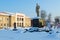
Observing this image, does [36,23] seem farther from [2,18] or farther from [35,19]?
[2,18]

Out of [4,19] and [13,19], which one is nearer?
[4,19]

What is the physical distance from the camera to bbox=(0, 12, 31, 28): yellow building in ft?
230

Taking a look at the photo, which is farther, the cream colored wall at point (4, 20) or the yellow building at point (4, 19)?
the yellow building at point (4, 19)

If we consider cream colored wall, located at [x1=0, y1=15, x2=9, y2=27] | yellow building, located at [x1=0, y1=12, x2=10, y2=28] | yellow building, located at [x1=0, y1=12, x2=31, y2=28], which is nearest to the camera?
cream colored wall, located at [x1=0, y1=15, x2=9, y2=27]

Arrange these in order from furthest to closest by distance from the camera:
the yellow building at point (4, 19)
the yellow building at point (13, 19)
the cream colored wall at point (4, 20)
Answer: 1. the yellow building at point (13, 19)
2. the yellow building at point (4, 19)
3. the cream colored wall at point (4, 20)

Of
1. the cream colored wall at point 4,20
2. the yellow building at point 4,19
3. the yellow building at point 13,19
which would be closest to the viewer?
the cream colored wall at point 4,20

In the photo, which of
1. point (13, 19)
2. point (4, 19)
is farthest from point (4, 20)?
point (13, 19)

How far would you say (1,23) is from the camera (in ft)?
227

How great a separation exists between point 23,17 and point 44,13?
40.8 feet

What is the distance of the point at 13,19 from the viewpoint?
75.3 metres

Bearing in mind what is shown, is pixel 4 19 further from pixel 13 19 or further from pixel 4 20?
pixel 13 19

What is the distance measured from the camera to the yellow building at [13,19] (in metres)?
70.2

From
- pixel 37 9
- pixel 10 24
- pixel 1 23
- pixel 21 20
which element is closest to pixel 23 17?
pixel 21 20

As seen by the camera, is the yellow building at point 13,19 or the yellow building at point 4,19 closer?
the yellow building at point 4,19
